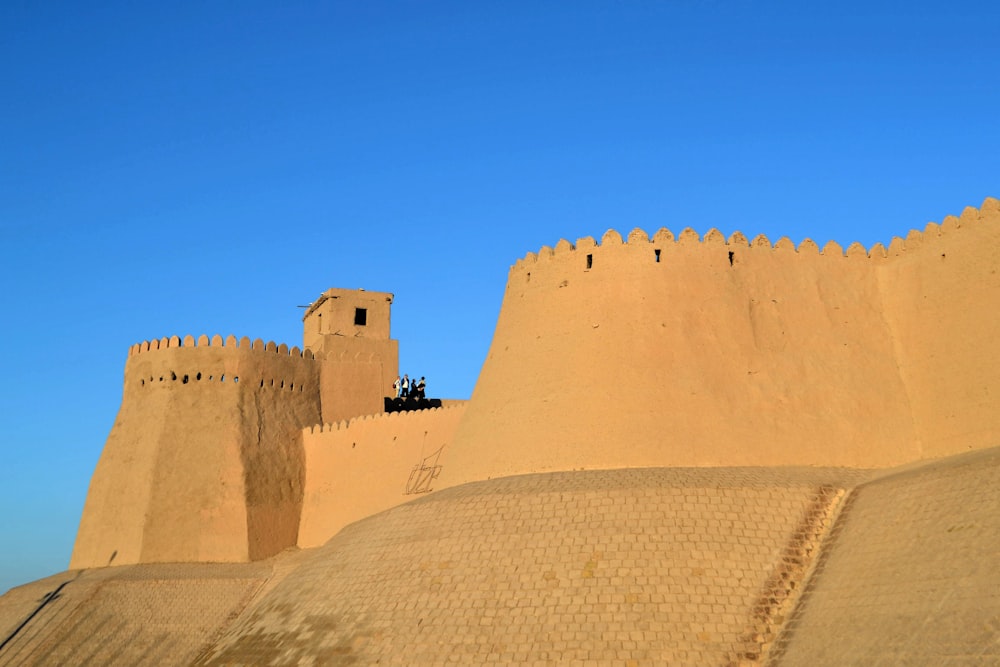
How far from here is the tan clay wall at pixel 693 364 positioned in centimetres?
2180

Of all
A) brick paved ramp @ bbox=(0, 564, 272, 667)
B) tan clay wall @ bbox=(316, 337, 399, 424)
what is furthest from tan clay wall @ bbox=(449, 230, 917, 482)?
tan clay wall @ bbox=(316, 337, 399, 424)

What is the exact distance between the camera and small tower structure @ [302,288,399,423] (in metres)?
35.4

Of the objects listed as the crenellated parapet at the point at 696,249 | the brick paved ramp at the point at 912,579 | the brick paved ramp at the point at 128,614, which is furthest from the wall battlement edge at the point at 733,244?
the brick paved ramp at the point at 128,614

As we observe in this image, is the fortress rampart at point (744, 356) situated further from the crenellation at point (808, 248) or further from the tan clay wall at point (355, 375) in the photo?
the tan clay wall at point (355, 375)

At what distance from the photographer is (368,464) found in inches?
1219

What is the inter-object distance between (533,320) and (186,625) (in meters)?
11.0

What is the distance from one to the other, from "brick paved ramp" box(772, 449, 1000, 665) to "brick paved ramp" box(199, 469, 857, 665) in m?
0.71

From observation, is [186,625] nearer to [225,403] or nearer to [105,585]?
[105,585]

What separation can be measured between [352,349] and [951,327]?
763 inches

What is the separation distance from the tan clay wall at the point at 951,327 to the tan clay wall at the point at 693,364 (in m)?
0.44

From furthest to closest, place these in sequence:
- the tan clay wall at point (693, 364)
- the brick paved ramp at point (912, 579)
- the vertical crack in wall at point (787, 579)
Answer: the tan clay wall at point (693, 364)
the vertical crack in wall at point (787, 579)
the brick paved ramp at point (912, 579)

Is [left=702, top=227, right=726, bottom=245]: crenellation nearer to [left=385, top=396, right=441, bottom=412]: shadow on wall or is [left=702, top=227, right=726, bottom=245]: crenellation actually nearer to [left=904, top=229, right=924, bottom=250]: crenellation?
[left=904, top=229, right=924, bottom=250]: crenellation

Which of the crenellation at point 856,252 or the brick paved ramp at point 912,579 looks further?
the crenellation at point 856,252

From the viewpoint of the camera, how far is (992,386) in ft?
68.3
